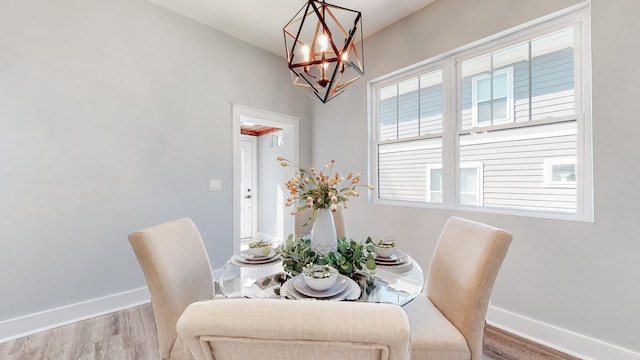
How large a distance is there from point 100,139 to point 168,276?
190 centimetres

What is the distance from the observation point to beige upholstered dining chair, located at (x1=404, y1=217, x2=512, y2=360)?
1143 mm

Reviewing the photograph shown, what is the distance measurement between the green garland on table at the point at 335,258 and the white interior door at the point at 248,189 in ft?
13.2

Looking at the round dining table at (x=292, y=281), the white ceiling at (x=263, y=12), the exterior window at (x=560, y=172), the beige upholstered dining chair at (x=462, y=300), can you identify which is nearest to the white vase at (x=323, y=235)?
the round dining table at (x=292, y=281)

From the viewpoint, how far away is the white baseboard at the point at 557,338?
1.66m

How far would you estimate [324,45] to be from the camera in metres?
1.55

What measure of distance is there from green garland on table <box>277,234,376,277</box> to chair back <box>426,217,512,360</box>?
1.38 feet

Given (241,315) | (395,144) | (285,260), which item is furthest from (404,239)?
(241,315)

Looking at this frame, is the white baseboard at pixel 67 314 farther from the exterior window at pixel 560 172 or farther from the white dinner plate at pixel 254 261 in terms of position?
the exterior window at pixel 560 172

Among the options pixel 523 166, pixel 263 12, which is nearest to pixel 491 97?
pixel 523 166

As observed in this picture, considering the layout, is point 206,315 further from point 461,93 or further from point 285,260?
point 461,93

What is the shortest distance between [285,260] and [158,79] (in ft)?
8.04

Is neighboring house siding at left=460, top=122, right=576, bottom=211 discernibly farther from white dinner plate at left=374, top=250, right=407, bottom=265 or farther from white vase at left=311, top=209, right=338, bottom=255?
white vase at left=311, top=209, right=338, bottom=255

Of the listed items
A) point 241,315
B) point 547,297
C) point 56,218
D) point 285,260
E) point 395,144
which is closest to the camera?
point 241,315

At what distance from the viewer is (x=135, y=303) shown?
2.53m
